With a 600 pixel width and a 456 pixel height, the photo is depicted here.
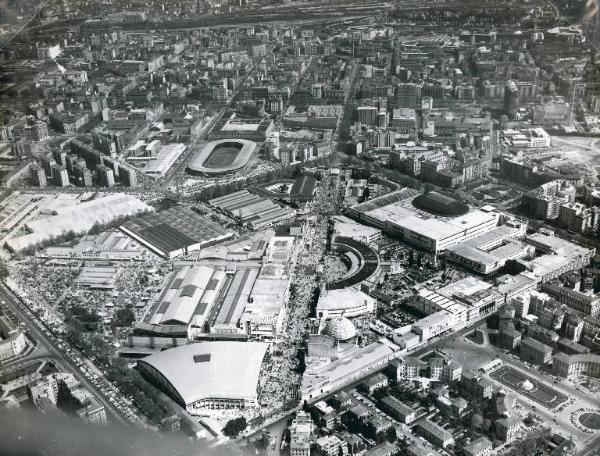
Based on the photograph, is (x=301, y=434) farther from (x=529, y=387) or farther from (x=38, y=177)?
(x=38, y=177)

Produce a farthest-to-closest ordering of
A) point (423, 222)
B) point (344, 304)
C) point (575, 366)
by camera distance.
Answer: point (423, 222)
point (344, 304)
point (575, 366)

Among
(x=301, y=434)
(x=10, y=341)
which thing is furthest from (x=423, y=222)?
(x=10, y=341)

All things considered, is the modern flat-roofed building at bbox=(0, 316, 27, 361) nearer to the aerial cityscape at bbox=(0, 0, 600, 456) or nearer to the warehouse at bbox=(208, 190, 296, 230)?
the aerial cityscape at bbox=(0, 0, 600, 456)

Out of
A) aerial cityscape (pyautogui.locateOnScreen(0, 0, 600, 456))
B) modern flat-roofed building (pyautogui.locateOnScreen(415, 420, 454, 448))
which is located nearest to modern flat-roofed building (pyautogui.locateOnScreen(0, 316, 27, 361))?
aerial cityscape (pyautogui.locateOnScreen(0, 0, 600, 456))

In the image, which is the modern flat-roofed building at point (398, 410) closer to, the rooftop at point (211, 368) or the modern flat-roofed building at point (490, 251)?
the rooftop at point (211, 368)

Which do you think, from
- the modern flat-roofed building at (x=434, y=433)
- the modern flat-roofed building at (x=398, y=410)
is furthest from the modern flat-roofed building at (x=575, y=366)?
the modern flat-roofed building at (x=398, y=410)

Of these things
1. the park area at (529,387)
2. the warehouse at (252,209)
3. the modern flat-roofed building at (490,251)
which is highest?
the warehouse at (252,209)

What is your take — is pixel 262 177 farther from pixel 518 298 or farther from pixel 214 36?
pixel 214 36

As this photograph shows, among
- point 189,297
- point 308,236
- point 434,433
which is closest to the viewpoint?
point 434,433
